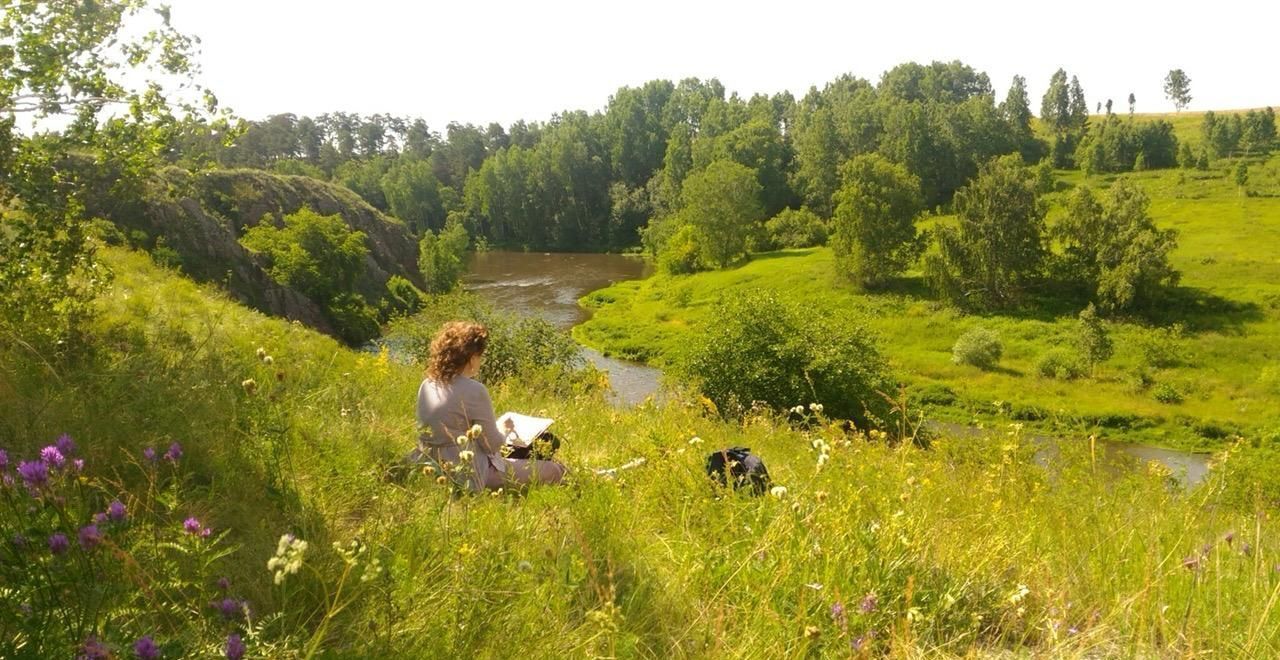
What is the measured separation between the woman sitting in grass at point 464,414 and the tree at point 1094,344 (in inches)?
1477

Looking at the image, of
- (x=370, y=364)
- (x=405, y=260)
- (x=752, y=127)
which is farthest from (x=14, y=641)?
(x=752, y=127)

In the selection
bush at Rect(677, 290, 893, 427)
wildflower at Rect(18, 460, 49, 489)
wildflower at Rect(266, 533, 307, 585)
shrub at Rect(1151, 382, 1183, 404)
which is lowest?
shrub at Rect(1151, 382, 1183, 404)

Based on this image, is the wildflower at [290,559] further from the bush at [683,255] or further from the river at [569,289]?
the bush at [683,255]

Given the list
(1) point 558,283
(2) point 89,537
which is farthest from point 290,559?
(1) point 558,283

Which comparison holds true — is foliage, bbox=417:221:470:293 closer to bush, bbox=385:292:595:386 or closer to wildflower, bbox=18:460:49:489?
bush, bbox=385:292:595:386

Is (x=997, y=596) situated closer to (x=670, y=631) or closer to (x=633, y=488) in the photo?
(x=670, y=631)

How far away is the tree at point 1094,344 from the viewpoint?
35.5 meters

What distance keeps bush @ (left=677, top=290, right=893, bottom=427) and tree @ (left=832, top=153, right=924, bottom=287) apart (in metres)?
25.4

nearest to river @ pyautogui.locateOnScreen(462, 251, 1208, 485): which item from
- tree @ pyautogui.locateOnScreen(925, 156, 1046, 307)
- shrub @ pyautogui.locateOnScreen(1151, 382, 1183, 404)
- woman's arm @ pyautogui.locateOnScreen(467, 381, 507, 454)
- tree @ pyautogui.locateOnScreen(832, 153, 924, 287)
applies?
shrub @ pyautogui.locateOnScreen(1151, 382, 1183, 404)

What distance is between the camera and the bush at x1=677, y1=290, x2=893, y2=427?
24.4 meters

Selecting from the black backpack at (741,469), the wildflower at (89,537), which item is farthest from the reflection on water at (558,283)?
the wildflower at (89,537)

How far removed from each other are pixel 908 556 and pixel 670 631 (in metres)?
1.01

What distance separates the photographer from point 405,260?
227ft

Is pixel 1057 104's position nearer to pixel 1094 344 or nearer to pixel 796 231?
pixel 796 231
